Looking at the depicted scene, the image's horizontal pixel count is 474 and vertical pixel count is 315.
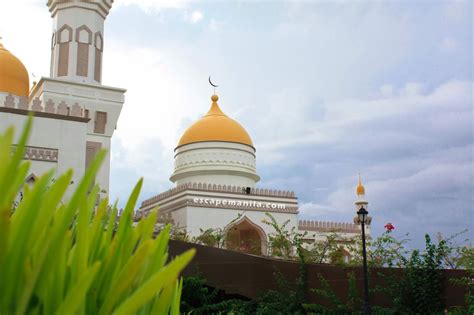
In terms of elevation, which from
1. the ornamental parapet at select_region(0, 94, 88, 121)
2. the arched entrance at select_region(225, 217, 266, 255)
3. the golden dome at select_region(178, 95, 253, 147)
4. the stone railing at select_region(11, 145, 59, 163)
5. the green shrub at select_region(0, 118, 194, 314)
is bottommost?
the green shrub at select_region(0, 118, 194, 314)

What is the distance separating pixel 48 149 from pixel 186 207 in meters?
8.33

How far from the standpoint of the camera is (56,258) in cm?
109

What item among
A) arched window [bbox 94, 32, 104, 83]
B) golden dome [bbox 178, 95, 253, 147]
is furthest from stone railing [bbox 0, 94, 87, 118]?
golden dome [bbox 178, 95, 253, 147]

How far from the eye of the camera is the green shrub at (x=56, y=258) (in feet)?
3.22

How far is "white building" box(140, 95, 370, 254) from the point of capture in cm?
2447

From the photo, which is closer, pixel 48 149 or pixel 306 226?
pixel 48 149

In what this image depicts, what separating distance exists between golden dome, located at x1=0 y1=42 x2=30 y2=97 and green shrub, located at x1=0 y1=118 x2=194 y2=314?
2275 centimetres

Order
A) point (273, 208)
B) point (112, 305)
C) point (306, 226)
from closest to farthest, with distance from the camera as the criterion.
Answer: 1. point (112, 305)
2. point (273, 208)
3. point (306, 226)

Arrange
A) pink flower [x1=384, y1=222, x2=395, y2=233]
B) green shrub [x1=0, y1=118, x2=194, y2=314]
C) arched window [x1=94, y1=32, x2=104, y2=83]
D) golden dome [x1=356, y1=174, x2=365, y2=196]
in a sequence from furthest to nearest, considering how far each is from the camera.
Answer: golden dome [x1=356, y1=174, x2=365, y2=196] → arched window [x1=94, y1=32, x2=104, y2=83] → pink flower [x1=384, y1=222, x2=395, y2=233] → green shrub [x1=0, y1=118, x2=194, y2=314]

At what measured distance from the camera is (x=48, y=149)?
1711cm

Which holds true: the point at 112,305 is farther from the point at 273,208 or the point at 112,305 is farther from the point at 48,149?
the point at 273,208

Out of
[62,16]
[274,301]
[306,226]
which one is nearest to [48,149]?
[62,16]

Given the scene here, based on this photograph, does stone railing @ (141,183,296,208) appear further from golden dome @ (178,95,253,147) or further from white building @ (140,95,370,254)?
golden dome @ (178,95,253,147)

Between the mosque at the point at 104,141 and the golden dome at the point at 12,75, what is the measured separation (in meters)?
0.04
